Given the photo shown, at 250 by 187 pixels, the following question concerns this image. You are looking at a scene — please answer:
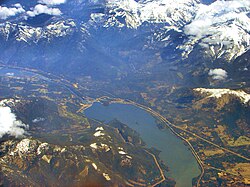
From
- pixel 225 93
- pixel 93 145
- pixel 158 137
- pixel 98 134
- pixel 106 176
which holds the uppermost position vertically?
pixel 106 176

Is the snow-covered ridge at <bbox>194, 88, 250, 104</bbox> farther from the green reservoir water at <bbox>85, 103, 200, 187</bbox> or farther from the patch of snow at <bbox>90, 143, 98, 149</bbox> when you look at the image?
the patch of snow at <bbox>90, 143, 98, 149</bbox>

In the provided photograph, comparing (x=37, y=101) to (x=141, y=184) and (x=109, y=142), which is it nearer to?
(x=109, y=142)

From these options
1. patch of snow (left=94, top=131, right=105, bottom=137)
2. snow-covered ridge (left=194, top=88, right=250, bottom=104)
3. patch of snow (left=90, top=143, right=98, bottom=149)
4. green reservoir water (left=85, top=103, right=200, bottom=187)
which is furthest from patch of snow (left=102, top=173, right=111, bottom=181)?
snow-covered ridge (left=194, top=88, right=250, bottom=104)

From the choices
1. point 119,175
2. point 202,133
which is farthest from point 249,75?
point 119,175

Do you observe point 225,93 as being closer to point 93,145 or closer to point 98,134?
point 98,134

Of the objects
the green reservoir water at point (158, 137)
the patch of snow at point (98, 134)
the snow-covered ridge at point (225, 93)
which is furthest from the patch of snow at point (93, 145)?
the snow-covered ridge at point (225, 93)

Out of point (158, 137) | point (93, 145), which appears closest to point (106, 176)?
point (93, 145)

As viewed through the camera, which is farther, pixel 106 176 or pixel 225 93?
pixel 225 93

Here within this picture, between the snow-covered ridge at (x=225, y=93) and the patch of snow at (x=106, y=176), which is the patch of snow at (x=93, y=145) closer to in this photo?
the patch of snow at (x=106, y=176)
